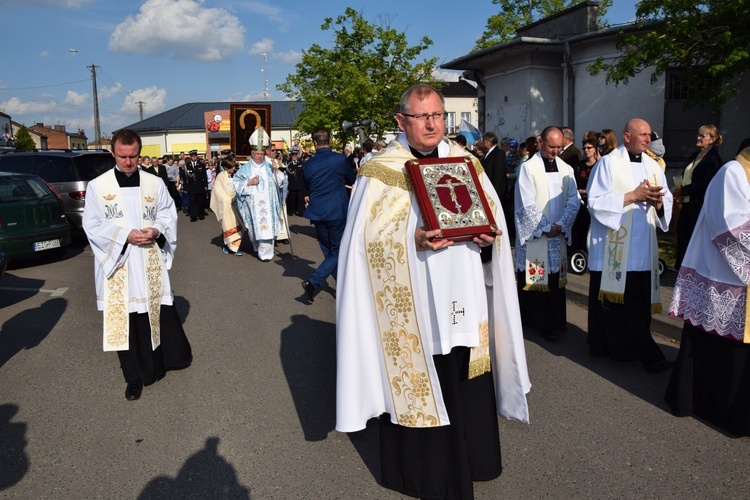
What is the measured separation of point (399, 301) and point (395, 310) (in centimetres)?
6

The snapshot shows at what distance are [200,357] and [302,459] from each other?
2.28 metres

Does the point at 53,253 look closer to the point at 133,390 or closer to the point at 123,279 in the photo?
the point at 123,279

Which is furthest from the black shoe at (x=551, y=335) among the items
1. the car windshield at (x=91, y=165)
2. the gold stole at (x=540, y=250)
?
the car windshield at (x=91, y=165)

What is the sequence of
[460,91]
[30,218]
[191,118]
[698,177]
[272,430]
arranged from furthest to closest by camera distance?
[191,118] < [460,91] < [30,218] < [698,177] < [272,430]

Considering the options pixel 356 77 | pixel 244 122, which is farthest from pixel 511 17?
pixel 244 122

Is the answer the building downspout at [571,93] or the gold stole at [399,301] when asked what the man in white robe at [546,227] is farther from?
the building downspout at [571,93]

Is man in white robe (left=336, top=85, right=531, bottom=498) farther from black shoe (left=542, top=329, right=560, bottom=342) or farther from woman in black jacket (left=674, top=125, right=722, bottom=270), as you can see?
woman in black jacket (left=674, top=125, right=722, bottom=270)

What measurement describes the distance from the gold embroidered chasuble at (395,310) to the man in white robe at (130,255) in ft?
7.31

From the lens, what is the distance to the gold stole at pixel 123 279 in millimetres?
4859

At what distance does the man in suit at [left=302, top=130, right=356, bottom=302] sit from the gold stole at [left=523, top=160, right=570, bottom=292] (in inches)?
104

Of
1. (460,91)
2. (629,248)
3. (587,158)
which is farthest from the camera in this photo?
(460,91)

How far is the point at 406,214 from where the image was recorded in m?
3.28

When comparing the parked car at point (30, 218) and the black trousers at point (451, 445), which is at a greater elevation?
the parked car at point (30, 218)

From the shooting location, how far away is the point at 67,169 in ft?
44.2
